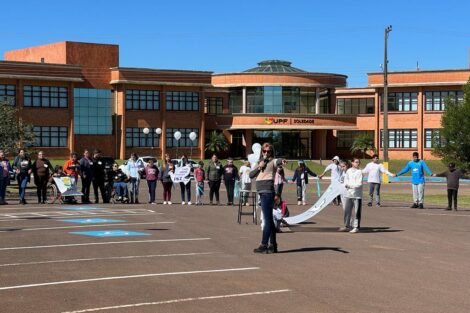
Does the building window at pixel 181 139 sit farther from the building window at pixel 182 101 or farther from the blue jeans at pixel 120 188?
the blue jeans at pixel 120 188

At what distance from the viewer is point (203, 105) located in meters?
75.2

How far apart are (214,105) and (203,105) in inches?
223

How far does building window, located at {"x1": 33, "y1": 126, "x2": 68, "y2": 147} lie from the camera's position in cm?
6669

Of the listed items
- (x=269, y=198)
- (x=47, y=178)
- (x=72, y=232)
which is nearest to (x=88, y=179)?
(x=47, y=178)

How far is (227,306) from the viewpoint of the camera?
868 centimetres

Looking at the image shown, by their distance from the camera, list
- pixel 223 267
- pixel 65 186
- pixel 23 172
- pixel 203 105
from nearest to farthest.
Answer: pixel 223 267, pixel 23 172, pixel 65 186, pixel 203 105

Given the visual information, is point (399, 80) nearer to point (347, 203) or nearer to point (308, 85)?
point (308, 85)

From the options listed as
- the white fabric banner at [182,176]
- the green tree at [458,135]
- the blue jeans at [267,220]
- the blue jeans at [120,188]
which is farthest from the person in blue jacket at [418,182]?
the blue jeans at [267,220]

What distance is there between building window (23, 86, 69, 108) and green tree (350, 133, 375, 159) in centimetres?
2920

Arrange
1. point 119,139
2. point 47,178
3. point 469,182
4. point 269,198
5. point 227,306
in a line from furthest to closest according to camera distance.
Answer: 1. point 119,139
2. point 469,182
3. point 47,178
4. point 269,198
5. point 227,306

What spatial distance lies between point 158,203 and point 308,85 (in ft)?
174

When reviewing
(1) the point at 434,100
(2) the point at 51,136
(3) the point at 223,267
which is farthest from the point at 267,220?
(1) the point at 434,100

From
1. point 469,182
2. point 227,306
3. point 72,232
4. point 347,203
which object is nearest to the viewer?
point 227,306

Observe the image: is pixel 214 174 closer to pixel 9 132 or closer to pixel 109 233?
pixel 109 233
